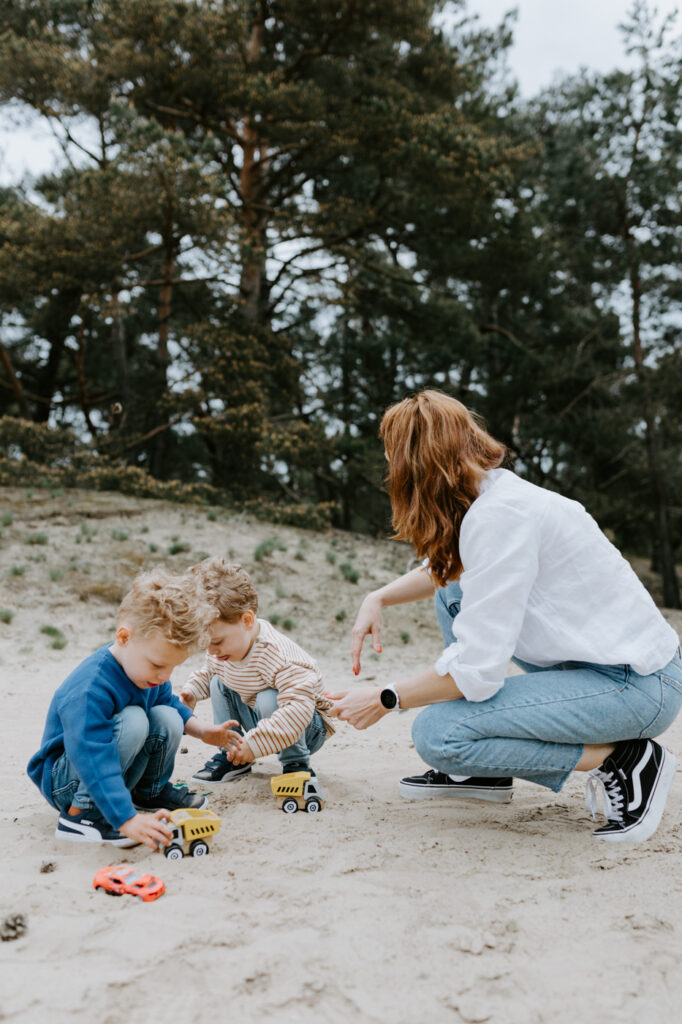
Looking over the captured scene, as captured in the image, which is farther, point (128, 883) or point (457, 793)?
point (457, 793)

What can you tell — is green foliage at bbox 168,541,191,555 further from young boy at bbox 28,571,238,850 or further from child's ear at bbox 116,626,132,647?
child's ear at bbox 116,626,132,647

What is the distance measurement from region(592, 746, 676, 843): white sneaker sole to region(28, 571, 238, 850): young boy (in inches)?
53.1

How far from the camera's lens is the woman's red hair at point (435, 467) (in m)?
2.30

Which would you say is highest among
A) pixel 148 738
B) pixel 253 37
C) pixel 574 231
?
pixel 253 37

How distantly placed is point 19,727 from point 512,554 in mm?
2712

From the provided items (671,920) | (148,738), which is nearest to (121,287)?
(148,738)

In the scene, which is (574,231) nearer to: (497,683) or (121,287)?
(121,287)

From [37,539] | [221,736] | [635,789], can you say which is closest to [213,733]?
[221,736]

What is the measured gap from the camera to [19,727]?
3.73m

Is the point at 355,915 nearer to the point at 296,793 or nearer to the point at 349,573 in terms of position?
the point at 296,793

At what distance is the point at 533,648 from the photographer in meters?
2.41

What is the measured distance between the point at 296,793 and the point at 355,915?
74cm

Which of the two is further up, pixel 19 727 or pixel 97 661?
pixel 97 661

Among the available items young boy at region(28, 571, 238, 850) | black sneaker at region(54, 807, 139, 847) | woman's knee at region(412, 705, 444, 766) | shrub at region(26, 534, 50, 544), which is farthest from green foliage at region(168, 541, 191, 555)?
woman's knee at region(412, 705, 444, 766)
